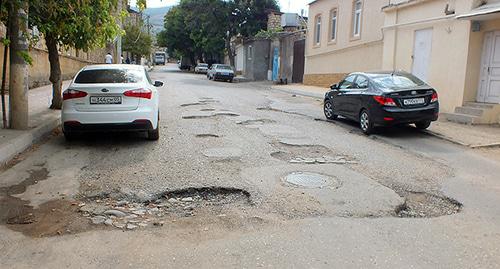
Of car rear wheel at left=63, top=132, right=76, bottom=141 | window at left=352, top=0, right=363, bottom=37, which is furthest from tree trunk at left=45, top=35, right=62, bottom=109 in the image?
window at left=352, top=0, right=363, bottom=37

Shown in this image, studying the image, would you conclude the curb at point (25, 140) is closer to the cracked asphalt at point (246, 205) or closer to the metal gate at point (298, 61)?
the cracked asphalt at point (246, 205)

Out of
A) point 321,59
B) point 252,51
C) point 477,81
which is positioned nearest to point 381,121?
point 477,81

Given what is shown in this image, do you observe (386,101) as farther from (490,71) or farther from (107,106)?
(107,106)

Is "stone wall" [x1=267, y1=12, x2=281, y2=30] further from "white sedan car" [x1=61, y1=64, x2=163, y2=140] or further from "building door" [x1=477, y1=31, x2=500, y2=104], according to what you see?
"white sedan car" [x1=61, y1=64, x2=163, y2=140]

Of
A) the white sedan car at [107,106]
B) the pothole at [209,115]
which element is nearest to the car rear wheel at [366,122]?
the pothole at [209,115]

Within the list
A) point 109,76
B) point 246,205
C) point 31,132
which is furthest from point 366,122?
point 31,132

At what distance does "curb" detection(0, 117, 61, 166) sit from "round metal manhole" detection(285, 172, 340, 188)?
4493 millimetres

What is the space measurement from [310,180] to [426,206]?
5.17 feet

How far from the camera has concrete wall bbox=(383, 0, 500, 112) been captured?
1274 centimetres

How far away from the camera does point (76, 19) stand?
9.07m

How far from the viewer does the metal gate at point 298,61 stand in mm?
33906

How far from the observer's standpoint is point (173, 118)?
12.2 metres

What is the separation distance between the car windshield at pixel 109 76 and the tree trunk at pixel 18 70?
45.1 inches

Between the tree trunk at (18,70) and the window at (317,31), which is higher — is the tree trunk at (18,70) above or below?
below
